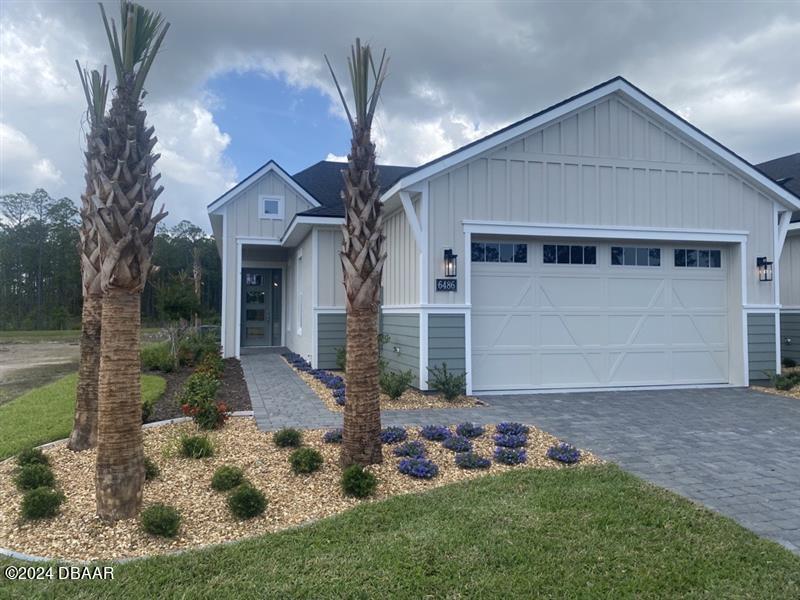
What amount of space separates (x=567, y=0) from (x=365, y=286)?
766 cm

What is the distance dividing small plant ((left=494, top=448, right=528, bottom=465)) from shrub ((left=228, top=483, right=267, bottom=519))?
2364 millimetres

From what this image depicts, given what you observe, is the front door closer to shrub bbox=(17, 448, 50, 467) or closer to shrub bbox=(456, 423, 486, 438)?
shrub bbox=(17, 448, 50, 467)

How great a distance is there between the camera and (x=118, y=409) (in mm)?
3541

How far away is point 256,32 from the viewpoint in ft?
30.3

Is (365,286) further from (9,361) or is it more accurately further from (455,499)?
(9,361)

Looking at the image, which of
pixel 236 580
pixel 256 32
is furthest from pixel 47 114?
pixel 236 580

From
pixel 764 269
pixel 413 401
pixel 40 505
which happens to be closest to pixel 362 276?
pixel 40 505

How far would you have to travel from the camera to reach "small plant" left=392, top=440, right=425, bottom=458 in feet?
16.6

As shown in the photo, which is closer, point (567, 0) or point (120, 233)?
point (120, 233)

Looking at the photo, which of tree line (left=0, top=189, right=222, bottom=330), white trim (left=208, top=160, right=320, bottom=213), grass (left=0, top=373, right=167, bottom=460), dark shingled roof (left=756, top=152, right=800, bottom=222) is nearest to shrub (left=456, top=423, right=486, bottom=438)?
grass (left=0, top=373, right=167, bottom=460)

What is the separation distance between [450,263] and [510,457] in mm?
4172

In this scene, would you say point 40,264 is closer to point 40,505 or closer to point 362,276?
point 40,505

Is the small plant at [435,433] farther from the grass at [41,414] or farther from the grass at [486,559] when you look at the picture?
the grass at [41,414]

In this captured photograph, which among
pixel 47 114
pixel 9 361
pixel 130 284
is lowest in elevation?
pixel 9 361
